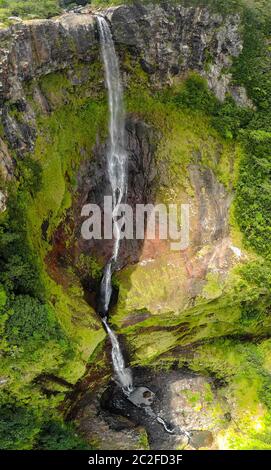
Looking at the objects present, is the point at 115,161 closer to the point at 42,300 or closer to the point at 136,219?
the point at 136,219

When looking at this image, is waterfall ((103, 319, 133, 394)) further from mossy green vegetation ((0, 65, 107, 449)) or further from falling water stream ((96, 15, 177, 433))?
mossy green vegetation ((0, 65, 107, 449))

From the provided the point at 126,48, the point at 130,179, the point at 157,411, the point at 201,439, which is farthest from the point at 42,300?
the point at 126,48

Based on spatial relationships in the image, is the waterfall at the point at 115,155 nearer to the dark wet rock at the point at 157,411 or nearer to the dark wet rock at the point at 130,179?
the dark wet rock at the point at 130,179

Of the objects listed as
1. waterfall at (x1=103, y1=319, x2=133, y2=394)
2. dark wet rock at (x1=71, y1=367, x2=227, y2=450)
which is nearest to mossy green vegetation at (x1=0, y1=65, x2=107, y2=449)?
waterfall at (x1=103, y1=319, x2=133, y2=394)

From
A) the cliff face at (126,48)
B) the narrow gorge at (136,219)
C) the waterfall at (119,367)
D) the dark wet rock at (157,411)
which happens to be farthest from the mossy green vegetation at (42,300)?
the dark wet rock at (157,411)
